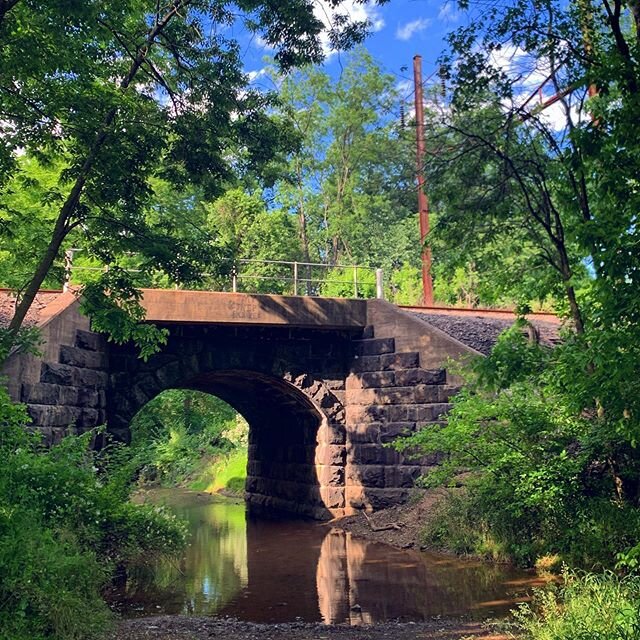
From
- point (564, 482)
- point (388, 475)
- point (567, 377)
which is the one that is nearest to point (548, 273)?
point (564, 482)

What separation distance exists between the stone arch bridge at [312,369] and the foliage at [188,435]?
34.1ft

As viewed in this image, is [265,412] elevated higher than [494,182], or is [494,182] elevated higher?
[494,182]

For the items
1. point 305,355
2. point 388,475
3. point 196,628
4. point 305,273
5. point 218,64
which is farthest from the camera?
point 305,273

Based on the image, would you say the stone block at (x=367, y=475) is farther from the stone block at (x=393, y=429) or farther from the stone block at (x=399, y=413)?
the stone block at (x=399, y=413)

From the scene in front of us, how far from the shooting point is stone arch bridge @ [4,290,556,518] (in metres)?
13.4

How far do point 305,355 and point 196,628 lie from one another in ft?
31.0

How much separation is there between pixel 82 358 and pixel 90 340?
1.46 ft

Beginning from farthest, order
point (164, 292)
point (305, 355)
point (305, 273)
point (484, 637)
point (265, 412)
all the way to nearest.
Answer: point (305, 273) < point (265, 412) < point (305, 355) < point (164, 292) < point (484, 637)

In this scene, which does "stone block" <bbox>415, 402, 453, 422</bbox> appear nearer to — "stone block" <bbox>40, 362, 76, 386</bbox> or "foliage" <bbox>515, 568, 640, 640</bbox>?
"stone block" <bbox>40, 362, 76, 386</bbox>

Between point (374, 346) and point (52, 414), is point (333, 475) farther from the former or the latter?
point (52, 414)

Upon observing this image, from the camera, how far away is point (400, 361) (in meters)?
15.0

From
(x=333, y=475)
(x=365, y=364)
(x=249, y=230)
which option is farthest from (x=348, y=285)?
(x=333, y=475)

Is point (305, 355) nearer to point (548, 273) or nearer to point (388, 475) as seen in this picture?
point (388, 475)

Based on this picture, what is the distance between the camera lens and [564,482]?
900 centimetres
